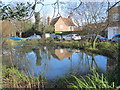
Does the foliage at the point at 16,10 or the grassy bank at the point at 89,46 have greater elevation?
the foliage at the point at 16,10

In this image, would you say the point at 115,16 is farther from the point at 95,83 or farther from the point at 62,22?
the point at 95,83

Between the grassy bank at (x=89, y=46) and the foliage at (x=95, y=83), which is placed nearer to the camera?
the foliage at (x=95, y=83)

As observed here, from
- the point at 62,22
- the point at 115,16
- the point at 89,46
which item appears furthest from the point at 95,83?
the point at 62,22

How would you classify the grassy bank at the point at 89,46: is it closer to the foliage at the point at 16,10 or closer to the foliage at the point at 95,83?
the foliage at the point at 95,83

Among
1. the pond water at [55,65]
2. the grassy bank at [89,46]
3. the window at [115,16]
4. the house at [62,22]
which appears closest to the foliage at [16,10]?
the house at [62,22]

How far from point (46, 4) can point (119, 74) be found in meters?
1.97

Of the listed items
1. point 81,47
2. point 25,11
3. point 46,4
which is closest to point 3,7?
point 25,11

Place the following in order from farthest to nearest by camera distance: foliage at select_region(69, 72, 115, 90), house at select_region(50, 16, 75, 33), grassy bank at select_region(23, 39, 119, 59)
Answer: grassy bank at select_region(23, 39, 119, 59) → house at select_region(50, 16, 75, 33) → foliage at select_region(69, 72, 115, 90)

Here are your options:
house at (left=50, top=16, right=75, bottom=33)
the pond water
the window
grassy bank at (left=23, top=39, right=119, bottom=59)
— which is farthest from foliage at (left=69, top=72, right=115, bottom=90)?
the window

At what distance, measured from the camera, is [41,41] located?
599 inches

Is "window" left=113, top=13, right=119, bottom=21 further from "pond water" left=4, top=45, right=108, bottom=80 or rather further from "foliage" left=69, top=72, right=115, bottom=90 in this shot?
"foliage" left=69, top=72, right=115, bottom=90

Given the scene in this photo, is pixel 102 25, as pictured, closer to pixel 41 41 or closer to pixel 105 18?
pixel 105 18

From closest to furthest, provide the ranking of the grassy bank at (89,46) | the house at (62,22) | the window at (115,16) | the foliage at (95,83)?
the foliage at (95,83), the house at (62,22), the window at (115,16), the grassy bank at (89,46)

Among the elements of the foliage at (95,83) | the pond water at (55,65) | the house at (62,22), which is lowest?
the pond water at (55,65)
